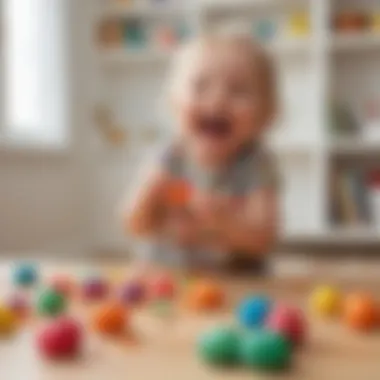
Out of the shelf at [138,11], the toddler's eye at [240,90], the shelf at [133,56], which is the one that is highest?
the shelf at [138,11]

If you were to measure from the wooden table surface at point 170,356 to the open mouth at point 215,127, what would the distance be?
590 mm

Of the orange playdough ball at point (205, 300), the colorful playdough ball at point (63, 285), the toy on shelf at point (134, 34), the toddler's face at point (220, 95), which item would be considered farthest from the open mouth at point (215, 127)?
the toy on shelf at point (134, 34)

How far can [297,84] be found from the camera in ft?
10.2

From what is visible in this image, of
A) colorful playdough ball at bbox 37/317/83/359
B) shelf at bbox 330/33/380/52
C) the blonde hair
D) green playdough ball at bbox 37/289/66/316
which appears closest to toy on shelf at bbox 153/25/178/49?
shelf at bbox 330/33/380/52

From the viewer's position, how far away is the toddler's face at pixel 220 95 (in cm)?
120

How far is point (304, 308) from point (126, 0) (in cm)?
259

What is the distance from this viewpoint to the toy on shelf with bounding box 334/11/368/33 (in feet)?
9.63

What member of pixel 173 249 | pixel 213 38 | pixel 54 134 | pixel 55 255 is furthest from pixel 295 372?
pixel 54 134

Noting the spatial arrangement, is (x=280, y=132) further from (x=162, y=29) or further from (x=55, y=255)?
(x=55, y=255)

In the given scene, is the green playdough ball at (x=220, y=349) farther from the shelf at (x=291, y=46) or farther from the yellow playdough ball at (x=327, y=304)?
the shelf at (x=291, y=46)

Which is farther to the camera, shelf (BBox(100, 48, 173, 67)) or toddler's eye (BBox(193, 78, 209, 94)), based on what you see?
shelf (BBox(100, 48, 173, 67))

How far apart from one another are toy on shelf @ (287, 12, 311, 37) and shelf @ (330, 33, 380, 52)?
113mm

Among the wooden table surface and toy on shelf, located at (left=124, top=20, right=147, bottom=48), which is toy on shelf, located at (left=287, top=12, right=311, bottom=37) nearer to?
toy on shelf, located at (left=124, top=20, right=147, bottom=48)

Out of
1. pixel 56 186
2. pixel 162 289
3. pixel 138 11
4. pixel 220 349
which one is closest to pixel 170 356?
pixel 220 349
